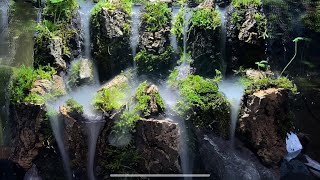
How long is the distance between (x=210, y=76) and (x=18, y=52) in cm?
460

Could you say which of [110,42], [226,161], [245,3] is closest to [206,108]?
[226,161]

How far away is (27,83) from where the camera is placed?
326 inches

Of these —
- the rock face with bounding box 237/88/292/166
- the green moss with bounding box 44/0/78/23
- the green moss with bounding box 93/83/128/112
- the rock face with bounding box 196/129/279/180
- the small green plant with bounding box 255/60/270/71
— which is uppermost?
the green moss with bounding box 44/0/78/23

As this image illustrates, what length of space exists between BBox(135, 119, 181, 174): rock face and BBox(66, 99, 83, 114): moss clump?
3.55ft

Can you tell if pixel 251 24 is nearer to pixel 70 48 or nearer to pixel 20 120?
pixel 70 48

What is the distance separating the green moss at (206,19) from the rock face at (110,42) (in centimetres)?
152

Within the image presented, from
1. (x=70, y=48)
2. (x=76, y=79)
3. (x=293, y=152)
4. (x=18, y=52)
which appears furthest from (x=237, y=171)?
(x=18, y=52)

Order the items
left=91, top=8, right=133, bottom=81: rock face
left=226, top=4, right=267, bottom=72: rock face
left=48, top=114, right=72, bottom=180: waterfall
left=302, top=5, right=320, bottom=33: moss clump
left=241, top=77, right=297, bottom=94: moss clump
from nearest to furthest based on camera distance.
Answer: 1. left=241, top=77, right=297, bottom=94: moss clump
2. left=48, top=114, right=72, bottom=180: waterfall
3. left=226, top=4, right=267, bottom=72: rock face
4. left=91, top=8, right=133, bottom=81: rock face
5. left=302, top=5, right=320, bottom=33: moss clump

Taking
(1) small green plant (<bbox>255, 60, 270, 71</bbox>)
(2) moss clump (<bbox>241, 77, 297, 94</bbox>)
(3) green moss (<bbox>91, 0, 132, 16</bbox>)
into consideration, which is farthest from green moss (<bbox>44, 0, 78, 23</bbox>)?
(2) moss clump (<bbox>241, 77, 297, 94</bbox>)

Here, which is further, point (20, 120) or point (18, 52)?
point (18, 52)

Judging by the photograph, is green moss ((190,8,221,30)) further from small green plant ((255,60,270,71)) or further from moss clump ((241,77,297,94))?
moss clump ((241,77,297,94))

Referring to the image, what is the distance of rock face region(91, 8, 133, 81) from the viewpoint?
9.41 meters

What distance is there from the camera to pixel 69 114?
767cm

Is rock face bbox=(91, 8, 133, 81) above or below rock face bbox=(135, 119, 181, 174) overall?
above
